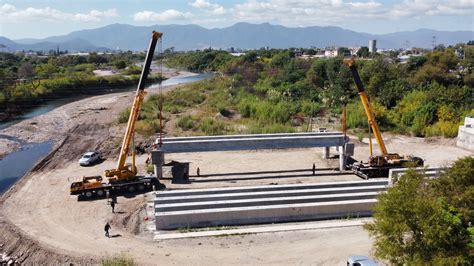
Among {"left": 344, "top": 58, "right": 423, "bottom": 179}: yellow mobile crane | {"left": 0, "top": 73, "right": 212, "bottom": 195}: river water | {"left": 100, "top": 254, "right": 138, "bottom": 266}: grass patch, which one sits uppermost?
{"left": 344, "top": 58, "right": 423, "bottom": 179}: yellow mobile crane

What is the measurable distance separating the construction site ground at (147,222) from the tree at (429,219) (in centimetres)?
482

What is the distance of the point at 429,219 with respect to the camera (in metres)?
12.5

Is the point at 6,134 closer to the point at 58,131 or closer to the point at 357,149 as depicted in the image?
the point at 58,131

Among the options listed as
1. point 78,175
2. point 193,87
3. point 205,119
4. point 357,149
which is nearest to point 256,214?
point 78,175

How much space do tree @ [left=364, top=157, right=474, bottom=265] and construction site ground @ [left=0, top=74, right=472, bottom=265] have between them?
15.8ft

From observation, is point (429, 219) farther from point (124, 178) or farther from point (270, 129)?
Answer: point (270, 129)

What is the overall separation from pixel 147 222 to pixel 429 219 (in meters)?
14.1

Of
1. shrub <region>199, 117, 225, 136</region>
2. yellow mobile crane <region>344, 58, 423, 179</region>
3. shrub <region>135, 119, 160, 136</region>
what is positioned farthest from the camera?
shrub <region>199, 117, 225, 136</region>

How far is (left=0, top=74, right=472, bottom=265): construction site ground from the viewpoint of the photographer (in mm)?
18328

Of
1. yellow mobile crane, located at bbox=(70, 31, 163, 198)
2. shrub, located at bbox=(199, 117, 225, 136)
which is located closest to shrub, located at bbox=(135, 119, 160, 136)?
shrub, located at bbox=(199, 117, 225, 136)

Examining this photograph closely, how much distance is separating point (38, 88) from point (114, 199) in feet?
181

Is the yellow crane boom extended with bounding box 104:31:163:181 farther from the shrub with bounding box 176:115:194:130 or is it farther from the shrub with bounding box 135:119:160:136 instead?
the shrub with bounding box 176:115:194:130

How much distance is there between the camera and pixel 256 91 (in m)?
64.4

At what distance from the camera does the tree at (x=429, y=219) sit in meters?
12.4
